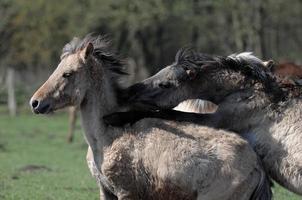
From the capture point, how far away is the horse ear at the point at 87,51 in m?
8.58

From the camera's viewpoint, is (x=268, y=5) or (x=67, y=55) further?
(x=268, y=5)

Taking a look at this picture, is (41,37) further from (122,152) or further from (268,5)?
(122,152)

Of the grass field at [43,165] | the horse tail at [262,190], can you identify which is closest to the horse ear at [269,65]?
the horse tail at [262,190]

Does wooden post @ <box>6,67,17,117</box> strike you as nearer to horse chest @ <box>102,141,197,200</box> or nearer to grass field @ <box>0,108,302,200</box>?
grass field @ <box>0,108,302,200</box>

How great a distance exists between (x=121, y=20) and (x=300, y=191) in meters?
33.3

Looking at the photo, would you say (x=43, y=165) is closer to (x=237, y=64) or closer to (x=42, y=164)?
(x=42, y=164)

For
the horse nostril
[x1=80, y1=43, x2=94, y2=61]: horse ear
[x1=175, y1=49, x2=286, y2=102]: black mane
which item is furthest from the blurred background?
the horse nostril

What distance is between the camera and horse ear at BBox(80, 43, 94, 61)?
8580 millimetres

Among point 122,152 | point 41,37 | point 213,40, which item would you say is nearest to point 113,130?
point 122,152

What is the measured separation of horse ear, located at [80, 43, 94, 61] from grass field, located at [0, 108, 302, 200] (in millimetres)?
4034

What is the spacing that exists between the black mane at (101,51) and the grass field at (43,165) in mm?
3774

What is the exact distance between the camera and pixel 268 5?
42.3 meters

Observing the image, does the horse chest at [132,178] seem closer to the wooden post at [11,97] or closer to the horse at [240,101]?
the horse at [240,101]

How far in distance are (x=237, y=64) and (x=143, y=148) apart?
5.64 ft
